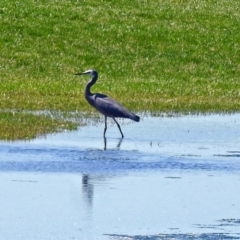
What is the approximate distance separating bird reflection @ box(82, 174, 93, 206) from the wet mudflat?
12mm

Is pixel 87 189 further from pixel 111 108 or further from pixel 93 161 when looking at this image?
pixel 111 108

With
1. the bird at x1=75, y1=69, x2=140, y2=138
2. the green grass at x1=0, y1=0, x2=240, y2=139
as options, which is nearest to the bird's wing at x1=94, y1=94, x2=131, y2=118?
the bird at x1=75, y1=69, x2=140, y2=138

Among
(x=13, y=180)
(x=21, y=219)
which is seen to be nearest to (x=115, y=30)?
(x=13, y=180)

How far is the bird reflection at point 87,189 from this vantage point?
1384 centimetres

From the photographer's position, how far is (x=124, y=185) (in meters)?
14.9

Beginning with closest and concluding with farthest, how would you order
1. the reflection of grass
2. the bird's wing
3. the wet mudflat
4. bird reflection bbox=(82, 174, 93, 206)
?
the wet mudflat → bird reflection bbox=(82, 174, 93, 206) → the reflection of grass → the bird's wing

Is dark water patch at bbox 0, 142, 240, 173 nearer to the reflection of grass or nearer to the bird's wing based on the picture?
the reflection of grass

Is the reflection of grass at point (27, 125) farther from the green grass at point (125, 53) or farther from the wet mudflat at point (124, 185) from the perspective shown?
the green grass at point (125, 53)

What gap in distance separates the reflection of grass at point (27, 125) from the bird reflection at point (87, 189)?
383 cm

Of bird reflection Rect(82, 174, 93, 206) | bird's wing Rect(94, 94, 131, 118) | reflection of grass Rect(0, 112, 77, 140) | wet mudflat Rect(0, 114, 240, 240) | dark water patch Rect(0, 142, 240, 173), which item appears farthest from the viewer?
bird's wing Rect(94, 94, 131, 118)

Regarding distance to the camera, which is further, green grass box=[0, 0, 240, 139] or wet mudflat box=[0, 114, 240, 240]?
green grass box=[0, 0, 240, 139]

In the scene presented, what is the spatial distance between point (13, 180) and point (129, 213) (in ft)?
8.25

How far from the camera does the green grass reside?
25.3 meters

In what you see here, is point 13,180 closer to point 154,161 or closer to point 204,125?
point 154,161
